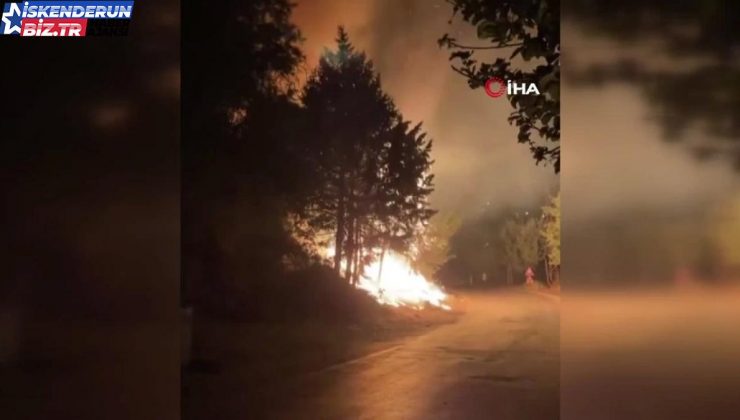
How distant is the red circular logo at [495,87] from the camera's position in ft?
11.2

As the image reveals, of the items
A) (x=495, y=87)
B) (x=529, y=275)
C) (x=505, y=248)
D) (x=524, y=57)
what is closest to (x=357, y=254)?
(x=505, y=248)

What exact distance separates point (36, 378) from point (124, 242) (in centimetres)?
85

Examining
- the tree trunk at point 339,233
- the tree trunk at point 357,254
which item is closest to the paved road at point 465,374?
the tree trunk at point 357,254

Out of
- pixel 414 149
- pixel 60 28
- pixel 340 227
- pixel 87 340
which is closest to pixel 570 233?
pixel 414 149

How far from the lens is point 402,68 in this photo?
348 cm

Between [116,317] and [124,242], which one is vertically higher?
[124,242]

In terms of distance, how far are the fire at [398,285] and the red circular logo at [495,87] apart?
993 millimetres

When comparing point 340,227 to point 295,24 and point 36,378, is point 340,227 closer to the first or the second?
point 295,24

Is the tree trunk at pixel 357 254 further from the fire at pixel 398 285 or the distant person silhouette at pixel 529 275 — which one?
the distant person silhouette at pixel 529 275
